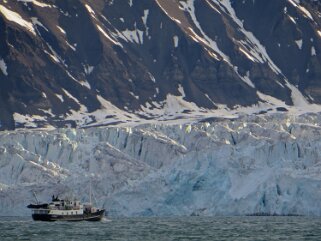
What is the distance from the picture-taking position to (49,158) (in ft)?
582

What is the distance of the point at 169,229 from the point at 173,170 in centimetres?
2070

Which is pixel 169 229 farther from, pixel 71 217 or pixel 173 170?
pixel 173 170

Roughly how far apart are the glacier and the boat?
4742mm

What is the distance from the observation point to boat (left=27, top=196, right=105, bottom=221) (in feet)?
469

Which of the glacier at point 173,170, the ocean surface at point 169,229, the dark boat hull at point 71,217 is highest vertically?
the glacier at point 173,170

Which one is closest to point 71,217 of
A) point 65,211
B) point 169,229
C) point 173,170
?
point 65,211

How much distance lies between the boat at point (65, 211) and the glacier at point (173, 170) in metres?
4.74

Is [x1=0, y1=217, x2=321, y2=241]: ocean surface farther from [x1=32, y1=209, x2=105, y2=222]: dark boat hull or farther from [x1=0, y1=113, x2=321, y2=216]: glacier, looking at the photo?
[x1=0, y1=113, x2=321, y2=216]: glacier

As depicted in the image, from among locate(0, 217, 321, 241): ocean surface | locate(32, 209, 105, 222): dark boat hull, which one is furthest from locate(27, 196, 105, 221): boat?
locate(0, 217, 321, 241): ocean surface

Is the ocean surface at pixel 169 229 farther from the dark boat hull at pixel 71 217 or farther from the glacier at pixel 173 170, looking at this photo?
the glacier at pixel 173 170

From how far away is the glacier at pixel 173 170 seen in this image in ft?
465

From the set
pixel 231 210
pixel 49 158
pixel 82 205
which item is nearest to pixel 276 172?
pixel 231 210

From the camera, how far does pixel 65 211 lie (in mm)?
142875

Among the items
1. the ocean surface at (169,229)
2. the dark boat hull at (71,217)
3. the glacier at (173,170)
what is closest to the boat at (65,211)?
the dark boat hull at (71,217)
